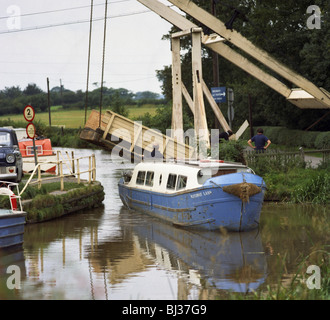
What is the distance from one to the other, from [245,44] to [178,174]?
802cm

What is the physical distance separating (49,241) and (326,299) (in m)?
9.84

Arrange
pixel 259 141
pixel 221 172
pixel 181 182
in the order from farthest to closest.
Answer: pixel 259 141 < pixel 181 182 < pixel 221 172

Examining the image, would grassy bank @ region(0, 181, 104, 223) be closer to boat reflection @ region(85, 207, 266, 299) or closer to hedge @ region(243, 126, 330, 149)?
boat reflection @ region(85, 207, 266, 299)

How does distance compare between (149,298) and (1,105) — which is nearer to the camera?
(149,298)

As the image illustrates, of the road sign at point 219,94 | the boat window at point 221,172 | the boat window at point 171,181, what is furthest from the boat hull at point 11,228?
the road sign at point 219,94

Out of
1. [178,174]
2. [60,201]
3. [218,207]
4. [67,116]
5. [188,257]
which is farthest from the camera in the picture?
[67,116]

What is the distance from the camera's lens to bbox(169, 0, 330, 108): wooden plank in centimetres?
2562

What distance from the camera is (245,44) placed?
85.1 feet

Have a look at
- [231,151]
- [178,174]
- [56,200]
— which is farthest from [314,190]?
[56,200]

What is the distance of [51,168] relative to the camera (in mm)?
34250

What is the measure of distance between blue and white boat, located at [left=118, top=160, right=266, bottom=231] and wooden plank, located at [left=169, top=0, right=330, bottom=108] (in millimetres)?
6670

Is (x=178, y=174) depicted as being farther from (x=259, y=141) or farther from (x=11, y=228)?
(x=259, y=141)

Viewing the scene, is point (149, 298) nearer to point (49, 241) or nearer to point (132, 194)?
point (49, 241)
